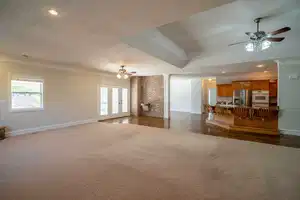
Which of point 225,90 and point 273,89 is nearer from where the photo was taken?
point 273,89

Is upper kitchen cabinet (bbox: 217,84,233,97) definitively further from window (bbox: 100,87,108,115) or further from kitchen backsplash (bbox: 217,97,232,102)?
window (bbox: 100,87,108,115)

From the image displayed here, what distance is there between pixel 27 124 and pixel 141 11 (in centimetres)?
599

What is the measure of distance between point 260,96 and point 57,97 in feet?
33.2

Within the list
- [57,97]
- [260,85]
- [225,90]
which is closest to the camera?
[57,97]

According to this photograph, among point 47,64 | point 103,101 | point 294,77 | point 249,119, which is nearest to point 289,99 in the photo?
point 294,77

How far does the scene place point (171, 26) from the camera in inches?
167

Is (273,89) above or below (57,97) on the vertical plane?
above

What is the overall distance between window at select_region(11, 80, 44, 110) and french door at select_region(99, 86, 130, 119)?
3.03 metres

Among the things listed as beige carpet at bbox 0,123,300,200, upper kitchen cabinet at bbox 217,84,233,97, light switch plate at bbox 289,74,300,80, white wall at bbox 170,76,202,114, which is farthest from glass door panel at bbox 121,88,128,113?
light switch plate at bbox 289,74,300,80

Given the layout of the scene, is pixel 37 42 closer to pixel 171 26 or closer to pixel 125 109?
pixel 171 26

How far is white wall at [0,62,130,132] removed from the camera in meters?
5.40

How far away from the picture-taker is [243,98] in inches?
370

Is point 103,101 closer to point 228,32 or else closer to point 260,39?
point 228,32

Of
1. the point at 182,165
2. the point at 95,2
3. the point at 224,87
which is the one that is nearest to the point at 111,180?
the point at 182,165
